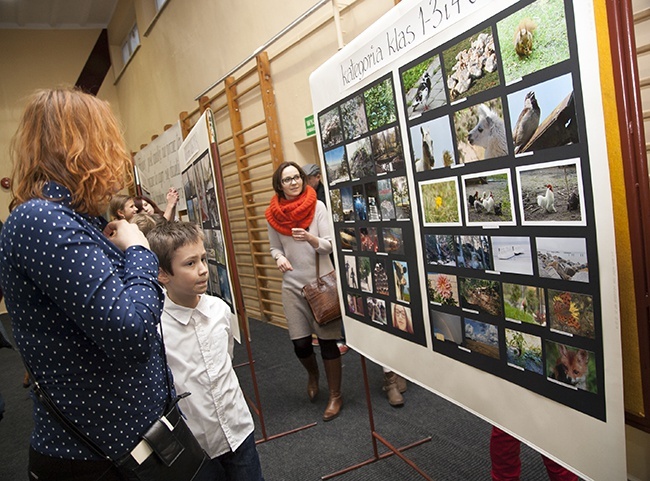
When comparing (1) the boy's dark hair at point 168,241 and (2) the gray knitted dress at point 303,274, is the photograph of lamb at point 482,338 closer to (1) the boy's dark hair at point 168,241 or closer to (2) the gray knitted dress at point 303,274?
(1) the boy's dark hair at point 168,241

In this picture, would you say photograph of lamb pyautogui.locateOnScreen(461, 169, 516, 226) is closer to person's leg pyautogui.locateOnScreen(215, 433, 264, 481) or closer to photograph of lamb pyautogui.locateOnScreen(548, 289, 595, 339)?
photograph of lamb pyautogui.locateOnScreen(548, 289, 595, 339)

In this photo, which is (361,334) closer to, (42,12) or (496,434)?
(496,434)

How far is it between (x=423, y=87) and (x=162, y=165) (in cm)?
668

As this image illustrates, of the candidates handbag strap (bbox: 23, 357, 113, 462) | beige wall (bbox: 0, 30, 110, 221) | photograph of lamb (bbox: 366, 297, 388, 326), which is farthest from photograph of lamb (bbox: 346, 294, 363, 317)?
beige wall (bbox: 0, 30, 110, 221)

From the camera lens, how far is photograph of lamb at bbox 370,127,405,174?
1468 mm

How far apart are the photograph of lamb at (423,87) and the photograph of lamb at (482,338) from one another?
61cm

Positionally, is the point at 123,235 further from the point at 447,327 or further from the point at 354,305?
the point at 354,305

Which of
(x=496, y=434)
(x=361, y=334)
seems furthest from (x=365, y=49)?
(x=496, y=434)

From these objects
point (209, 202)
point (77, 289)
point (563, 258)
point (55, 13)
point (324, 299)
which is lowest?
point (324, 299)

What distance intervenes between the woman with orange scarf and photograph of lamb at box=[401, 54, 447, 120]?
1.53 metres

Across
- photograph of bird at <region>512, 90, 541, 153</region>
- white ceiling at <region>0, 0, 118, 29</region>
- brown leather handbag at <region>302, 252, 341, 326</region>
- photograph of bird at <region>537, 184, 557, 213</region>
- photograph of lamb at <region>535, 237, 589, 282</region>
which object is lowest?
brown leather handbag at <region>302, 252, 341, 326</region>

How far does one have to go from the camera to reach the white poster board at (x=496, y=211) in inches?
37.5

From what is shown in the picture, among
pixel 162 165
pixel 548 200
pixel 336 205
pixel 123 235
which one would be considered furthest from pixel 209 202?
pixel 162 165

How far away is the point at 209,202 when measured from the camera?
271cm
